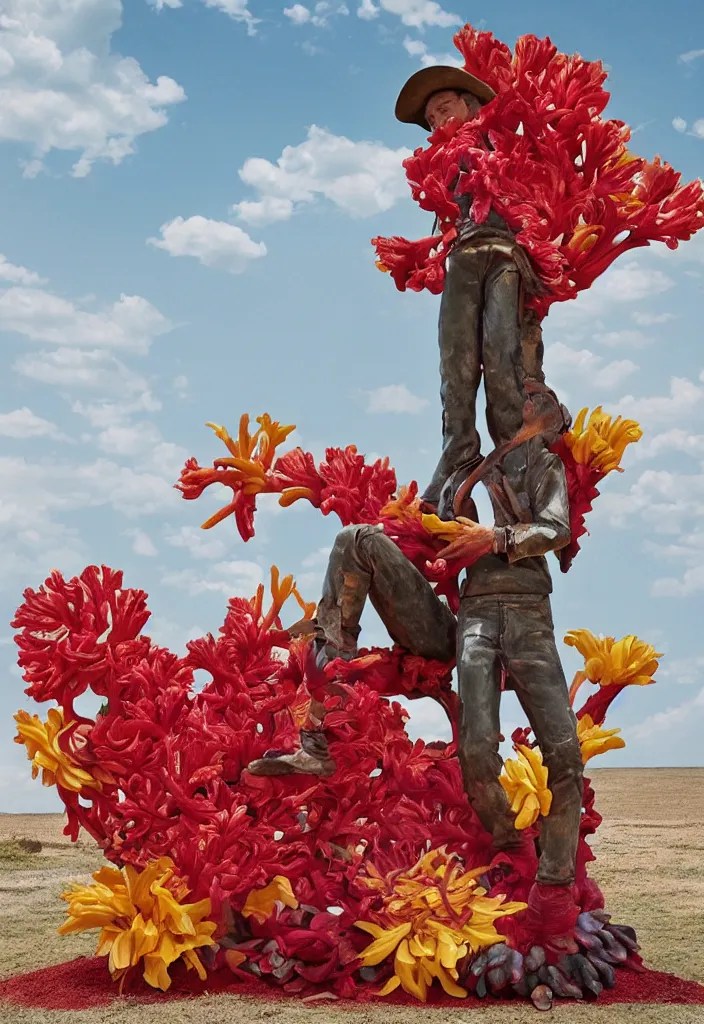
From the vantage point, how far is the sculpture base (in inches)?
147

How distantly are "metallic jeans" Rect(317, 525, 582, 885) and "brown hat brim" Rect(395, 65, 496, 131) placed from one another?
1.69 metres

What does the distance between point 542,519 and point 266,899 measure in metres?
1.62

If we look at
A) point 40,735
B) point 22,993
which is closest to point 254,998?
point 22,993

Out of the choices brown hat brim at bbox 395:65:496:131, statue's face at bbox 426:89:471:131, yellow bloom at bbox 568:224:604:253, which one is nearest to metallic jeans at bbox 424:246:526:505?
yellow bloom at bbox 568:224:604:253

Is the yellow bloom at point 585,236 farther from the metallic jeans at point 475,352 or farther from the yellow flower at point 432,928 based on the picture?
the yellow flower at point 432,928

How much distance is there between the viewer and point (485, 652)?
13.1ft

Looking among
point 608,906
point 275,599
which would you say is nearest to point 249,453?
point 275,599

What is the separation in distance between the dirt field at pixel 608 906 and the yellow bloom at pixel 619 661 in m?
1.15

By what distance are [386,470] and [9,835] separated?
18.6 ft

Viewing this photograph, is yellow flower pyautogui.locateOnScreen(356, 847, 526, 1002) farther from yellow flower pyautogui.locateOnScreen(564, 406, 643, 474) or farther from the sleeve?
yellow flower pyautogui.locateOnScreen(564, 406, 643, 474)

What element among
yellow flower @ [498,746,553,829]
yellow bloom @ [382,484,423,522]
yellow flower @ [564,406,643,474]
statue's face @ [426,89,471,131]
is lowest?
yellow flower @ [498,746,553,829]

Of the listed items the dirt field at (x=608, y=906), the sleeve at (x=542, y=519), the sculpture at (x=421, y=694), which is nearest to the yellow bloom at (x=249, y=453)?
the sculpture at (x=421, y=694)

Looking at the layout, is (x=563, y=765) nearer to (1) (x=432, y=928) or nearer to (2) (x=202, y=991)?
(1) (x=432, y=928)

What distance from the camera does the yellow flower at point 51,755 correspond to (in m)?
4.00
